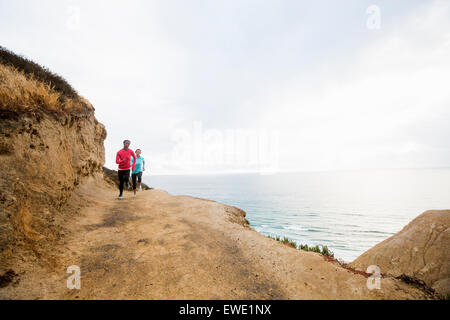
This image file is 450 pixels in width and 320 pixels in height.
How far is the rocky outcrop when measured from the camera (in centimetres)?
842

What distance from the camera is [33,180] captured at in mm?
5086

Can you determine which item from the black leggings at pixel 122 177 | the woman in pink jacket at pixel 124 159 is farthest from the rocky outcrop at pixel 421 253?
the woman in pink jacket at pixel 124 159

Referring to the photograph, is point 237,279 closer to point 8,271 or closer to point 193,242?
point 193,242

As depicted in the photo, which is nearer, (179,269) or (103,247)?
(179,269)

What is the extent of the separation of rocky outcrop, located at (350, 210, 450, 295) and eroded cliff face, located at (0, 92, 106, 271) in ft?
47.1

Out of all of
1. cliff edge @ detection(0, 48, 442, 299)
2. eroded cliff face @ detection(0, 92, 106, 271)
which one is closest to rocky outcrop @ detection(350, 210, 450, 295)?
cliff edge @ detection(0, 48, 442, 299)

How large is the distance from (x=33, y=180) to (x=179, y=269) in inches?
194

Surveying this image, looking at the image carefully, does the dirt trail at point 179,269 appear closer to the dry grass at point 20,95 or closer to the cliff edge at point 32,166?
the cliff edge at point 32,166

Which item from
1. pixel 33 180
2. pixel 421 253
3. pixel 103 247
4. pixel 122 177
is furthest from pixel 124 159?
pixel 421 253

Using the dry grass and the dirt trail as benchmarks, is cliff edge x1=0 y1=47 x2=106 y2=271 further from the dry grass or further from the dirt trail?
the dirt trail

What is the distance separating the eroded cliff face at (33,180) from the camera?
3889 millimetres

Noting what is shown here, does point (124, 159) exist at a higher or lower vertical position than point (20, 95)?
lower

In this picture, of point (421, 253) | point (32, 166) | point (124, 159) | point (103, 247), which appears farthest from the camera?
point (421, 253)

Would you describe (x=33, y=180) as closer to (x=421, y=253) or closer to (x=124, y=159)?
(x=124, y=159)
